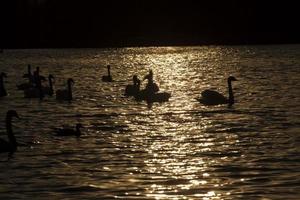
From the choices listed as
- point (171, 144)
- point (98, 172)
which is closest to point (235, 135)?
point (171, 144)

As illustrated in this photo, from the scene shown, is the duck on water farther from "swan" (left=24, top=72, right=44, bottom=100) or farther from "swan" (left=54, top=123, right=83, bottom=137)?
"swan" (left=54, top=123, right=83, bottom=137)

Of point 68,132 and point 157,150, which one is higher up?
point 68,132

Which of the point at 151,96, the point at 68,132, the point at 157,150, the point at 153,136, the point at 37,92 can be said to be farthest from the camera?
the point at 37,92

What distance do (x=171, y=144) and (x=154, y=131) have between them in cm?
294

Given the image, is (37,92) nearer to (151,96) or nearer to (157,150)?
(151,96)

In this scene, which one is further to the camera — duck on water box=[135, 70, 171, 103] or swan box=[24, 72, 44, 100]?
swan box=[24, 72, 44, 100]

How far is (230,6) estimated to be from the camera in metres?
143

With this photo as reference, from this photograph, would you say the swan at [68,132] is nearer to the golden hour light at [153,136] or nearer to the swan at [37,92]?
the golden hour light at [153,136]

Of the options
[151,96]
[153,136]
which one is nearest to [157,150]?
[153,136]

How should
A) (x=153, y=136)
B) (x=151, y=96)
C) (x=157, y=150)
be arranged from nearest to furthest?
1. (x=157, y=150)
2. (x=153, y=136)
3. (x=151, y=96)

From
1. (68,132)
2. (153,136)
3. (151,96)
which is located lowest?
(151,96)

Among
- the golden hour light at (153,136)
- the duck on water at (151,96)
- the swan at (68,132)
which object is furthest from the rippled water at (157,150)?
the swan at (68,132)

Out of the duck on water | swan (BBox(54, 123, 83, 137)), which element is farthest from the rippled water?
swan (BBox(54, 123, 83, 137))

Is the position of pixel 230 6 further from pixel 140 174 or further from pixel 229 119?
pixel 140 174
